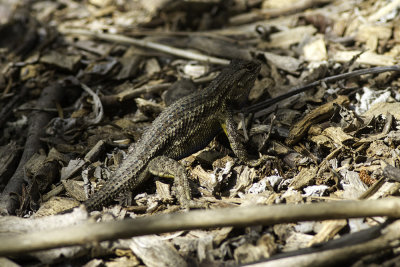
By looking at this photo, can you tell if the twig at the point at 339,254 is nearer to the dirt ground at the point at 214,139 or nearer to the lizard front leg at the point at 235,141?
the dirt ground at the point at 214,139

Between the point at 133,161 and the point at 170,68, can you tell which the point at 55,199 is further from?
the point at 170,68

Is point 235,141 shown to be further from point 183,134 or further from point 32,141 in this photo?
→ point 32,141

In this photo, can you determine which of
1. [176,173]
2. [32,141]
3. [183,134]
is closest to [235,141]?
[183,134]

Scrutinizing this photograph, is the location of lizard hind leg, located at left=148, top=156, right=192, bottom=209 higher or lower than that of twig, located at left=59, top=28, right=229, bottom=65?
lower

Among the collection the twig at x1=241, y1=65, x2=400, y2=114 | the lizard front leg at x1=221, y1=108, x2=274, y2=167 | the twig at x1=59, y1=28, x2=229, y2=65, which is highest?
the twig at x1=59, y1=28, x2=229, y2=65

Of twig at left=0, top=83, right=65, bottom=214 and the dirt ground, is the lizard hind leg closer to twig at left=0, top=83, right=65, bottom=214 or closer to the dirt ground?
the dirt ground

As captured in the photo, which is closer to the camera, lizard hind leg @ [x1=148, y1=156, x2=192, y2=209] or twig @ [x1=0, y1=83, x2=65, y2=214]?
lizard hind leg @ [x1=148, y1=156, x2=192, y2=209]

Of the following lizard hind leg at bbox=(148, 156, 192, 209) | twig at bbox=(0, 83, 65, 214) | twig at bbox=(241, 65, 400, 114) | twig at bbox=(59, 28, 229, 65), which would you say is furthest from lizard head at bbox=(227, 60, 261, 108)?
twig at bbox=(0, 83, 65, 214)
